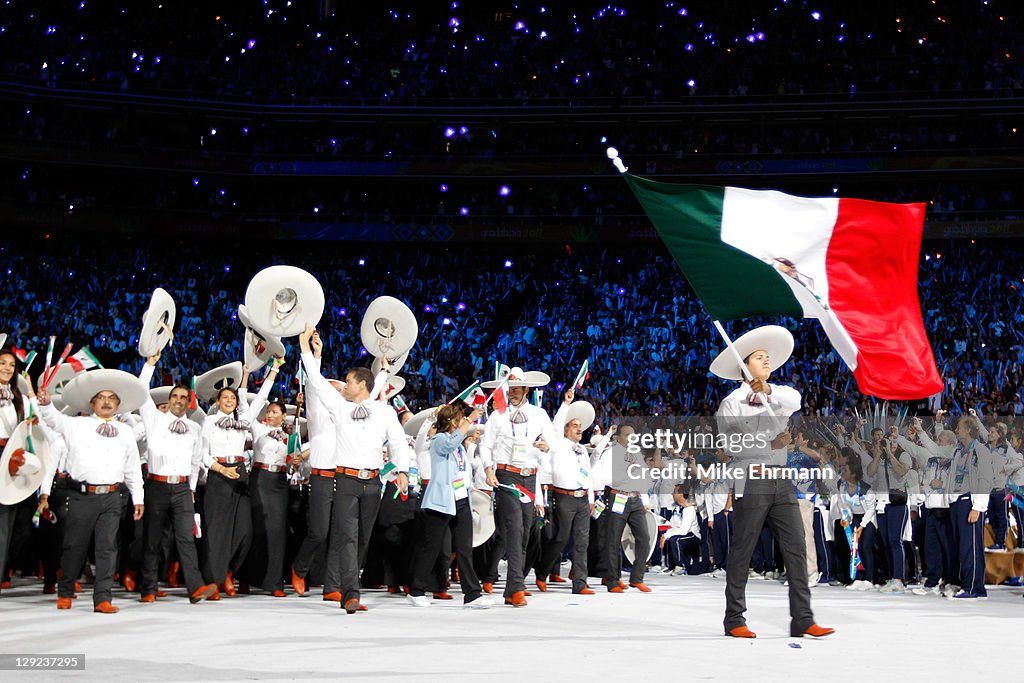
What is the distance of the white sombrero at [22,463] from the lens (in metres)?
10.3

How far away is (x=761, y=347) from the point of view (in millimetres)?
9188

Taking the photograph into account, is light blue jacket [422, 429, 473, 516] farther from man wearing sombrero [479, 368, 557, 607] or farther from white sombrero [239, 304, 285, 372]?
white sombrero [239, 304, 285, 372]

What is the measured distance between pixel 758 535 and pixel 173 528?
5663 millimetres

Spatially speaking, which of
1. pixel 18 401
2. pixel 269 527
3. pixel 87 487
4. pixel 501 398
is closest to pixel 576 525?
pixel 501 398

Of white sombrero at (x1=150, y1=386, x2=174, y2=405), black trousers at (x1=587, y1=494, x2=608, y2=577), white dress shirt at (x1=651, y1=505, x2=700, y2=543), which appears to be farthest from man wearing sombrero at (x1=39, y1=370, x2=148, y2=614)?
white dress shirt at (x1=651, y1=505, x2=700, y2=543)

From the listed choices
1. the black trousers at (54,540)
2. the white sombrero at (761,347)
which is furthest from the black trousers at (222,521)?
the white sombrero at (761,347)

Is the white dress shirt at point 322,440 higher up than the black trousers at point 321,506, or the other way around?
the white dress shirt at point 322,440

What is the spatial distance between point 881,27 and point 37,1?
2956cm

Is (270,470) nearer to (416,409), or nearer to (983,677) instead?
(983,677)

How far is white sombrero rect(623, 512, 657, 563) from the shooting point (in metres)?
14.5

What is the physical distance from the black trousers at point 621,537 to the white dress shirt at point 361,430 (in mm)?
3792

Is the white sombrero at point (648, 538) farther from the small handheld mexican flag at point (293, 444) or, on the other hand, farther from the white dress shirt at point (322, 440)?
the white dress shirt at point (322, 440)

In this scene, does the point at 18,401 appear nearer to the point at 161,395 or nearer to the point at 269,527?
the point at 161,395

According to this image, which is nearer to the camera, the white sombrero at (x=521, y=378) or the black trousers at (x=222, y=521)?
the black trousers at (x=222, y=521)
